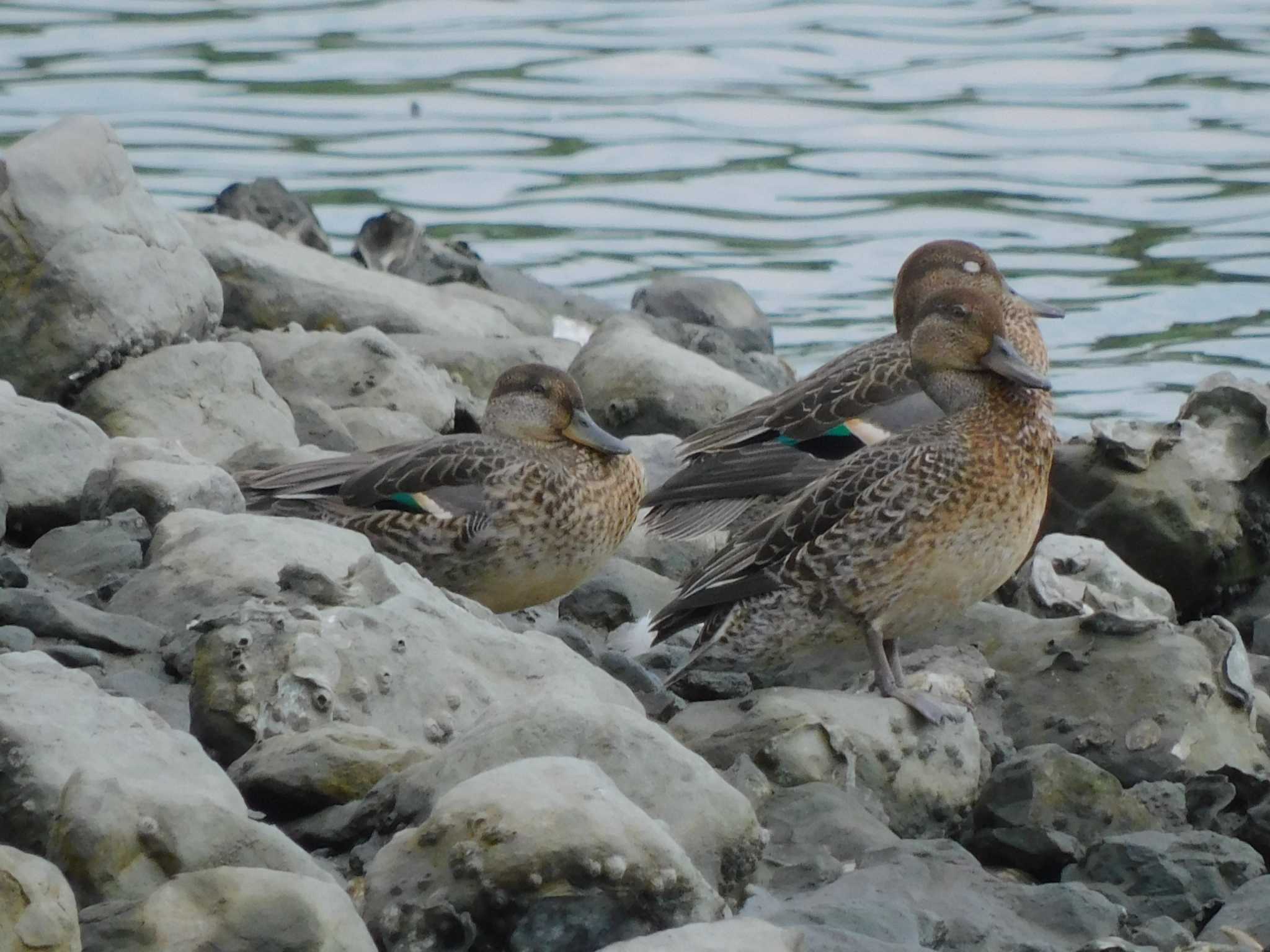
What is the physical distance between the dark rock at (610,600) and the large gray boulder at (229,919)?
3.28m

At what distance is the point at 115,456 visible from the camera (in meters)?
6.36

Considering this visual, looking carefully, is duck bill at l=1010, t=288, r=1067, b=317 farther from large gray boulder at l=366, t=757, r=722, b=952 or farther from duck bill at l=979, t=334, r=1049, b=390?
large gray boulder at l=366, t=757, r=722, b=952

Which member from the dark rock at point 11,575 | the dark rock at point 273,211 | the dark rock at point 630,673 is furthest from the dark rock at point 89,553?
the dark rock at point 273,211

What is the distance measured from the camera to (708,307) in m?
11.6

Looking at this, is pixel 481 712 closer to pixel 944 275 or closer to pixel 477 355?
pixel 944 275

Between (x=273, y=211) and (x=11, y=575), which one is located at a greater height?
(x=11, y=575)

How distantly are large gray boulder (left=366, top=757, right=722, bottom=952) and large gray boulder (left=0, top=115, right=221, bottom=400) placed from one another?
13.6ft

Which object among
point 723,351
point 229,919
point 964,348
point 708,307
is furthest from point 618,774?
point 708,307

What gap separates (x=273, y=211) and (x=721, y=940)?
8312 millimetres

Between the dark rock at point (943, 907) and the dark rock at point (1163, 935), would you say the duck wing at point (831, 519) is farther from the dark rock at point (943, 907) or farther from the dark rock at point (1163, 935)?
the dark rock at point (1163, 935)

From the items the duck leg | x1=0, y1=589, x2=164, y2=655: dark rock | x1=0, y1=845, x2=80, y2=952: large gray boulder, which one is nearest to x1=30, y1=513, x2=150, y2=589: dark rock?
x1=0, y1=589, x2=164, y2=655: dark rock

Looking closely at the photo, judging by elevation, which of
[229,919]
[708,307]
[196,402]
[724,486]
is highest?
[229,919]

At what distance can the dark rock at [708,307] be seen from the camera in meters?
11.5

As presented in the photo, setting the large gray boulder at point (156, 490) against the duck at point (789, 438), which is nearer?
the large gray boulder at point (156, 490)
